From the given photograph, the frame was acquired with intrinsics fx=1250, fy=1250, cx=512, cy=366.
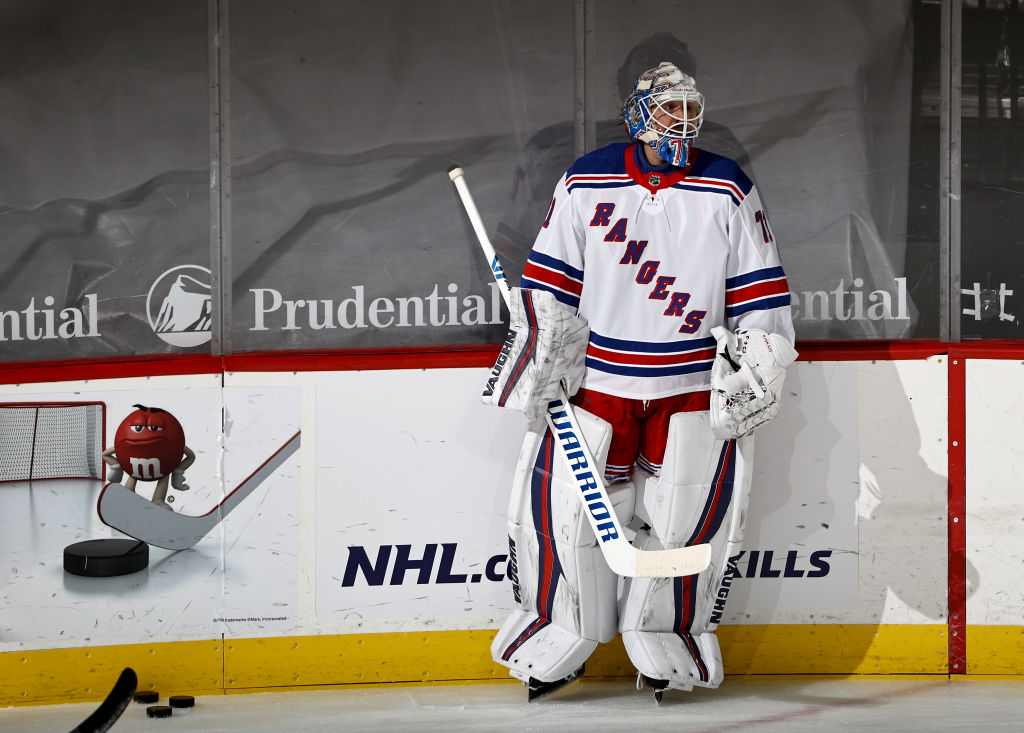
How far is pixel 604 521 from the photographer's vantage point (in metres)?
2.83

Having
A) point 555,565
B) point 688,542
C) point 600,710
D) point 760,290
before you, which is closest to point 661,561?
point 688,542

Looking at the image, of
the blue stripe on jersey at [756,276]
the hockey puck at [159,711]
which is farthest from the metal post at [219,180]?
the blue stripe on jersey at [756,276]

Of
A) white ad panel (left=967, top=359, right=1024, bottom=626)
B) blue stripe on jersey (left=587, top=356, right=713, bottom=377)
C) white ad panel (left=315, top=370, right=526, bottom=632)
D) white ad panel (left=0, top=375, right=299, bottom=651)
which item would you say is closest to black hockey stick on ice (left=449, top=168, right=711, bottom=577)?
blue stripe on jersey (left=587, top=356, right=713, bottom=377)

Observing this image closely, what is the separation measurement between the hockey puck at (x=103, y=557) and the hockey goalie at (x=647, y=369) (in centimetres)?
93

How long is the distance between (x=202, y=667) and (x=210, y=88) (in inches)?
56.6

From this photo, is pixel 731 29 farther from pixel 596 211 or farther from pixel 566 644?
pixel 566 644

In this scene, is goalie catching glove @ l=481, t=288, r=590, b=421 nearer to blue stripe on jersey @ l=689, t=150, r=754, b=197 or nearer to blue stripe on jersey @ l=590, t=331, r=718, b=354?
blue stripe on jersey @ l=590, t=331, r=718, b=354

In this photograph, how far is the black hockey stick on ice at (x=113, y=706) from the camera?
276 centimetres

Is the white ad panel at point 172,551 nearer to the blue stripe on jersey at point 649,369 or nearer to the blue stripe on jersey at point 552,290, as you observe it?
the blue stripe on jersey at point 552,290

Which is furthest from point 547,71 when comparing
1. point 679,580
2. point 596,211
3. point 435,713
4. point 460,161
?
point 435,713

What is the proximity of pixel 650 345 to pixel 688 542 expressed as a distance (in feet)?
1.54

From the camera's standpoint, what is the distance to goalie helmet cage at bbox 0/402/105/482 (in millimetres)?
3006

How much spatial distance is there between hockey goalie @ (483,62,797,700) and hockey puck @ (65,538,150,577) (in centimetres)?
93

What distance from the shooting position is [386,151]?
10.5 feet
